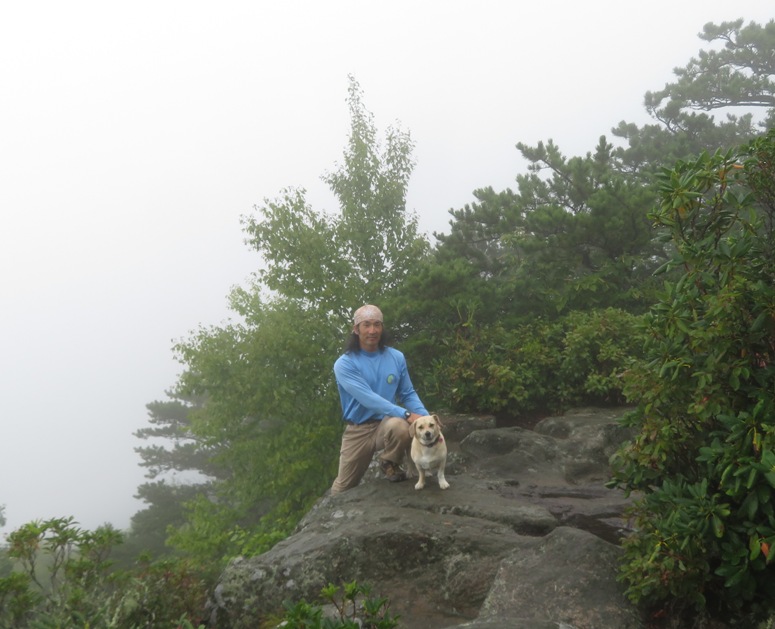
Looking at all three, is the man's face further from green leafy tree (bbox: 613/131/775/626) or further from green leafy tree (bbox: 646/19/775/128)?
green leafy tree (bbox: 646/19/775/128)

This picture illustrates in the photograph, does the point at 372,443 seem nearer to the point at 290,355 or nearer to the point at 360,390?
the point at 360,390

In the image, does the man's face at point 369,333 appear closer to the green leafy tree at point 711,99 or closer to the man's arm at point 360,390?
the man's arm at point 360,390

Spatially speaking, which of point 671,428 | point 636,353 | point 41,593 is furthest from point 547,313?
point 41,593

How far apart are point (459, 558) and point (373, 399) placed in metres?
1.87

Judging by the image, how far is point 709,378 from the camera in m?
3.62

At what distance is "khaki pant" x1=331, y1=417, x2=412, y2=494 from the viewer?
6633 millimetres

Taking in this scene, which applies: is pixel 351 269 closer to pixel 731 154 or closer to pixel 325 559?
pixel 325 559

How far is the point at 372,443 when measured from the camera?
690 cm

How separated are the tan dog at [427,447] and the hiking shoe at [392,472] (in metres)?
0.40

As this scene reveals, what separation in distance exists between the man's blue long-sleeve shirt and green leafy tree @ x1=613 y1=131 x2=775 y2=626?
2867 millimetres

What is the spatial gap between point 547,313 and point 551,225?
1.94 m

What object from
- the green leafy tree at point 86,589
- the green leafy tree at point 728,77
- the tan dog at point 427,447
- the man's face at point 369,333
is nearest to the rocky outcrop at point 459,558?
the tan dog at point 427,447

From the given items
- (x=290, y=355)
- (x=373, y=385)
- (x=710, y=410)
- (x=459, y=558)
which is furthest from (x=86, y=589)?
(x=290, y=355)

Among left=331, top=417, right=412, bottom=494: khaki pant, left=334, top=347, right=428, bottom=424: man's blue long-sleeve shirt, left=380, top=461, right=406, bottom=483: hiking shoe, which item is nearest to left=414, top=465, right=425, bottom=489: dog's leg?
left=331, top=417, right=412, bottom=494: khaki pant
